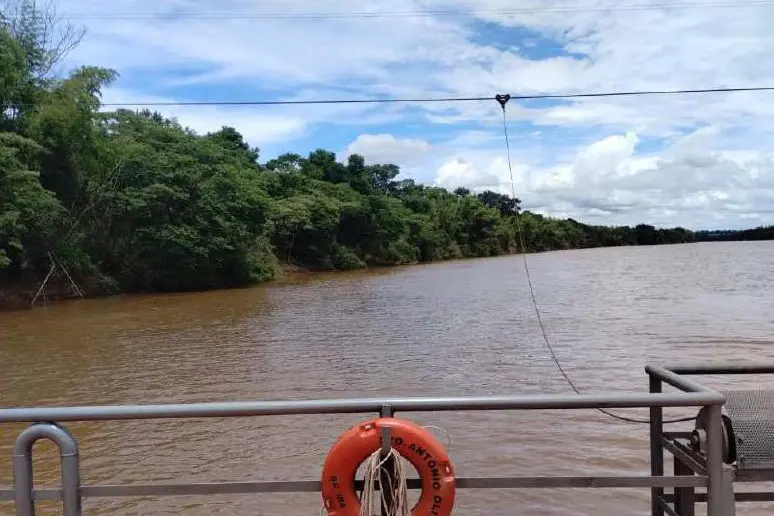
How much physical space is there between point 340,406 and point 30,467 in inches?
38.5

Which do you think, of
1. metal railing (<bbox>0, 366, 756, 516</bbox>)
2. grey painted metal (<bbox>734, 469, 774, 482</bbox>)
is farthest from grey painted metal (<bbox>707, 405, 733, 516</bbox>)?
Result: grey painted metal (<bbox>734, 469, 774, 482</bbox>)

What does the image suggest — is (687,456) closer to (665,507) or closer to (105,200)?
(665,507)

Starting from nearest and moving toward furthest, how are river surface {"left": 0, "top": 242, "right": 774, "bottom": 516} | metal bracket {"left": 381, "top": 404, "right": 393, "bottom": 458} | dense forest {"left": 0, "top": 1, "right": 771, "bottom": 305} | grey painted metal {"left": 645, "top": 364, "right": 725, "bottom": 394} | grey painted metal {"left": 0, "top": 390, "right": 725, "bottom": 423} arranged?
grey painted metal {"left": 0, "top": 390, "right": 725, "bottom": 423}
metal bracket {"left": 381, "top": 404, "right": 393, "bottom": 458}
grey painted metal {"left": 645, "top": 364, "right": 725, "bottom": 394}
river surface {"left": 0, "top": 242, "right": 774, "bottom": 516}
dense forest {"left": 0, "top": 1, "right": 771, "bottom": 305}

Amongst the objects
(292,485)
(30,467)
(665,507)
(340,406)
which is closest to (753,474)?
(665,507)

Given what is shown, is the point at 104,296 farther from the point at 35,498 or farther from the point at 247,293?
the point at 35,498

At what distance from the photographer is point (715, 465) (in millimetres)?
2213

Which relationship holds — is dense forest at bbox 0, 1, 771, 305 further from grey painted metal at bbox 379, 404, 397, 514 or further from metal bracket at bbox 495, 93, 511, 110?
grey painted metal at bbox 379, 404, 397, 514

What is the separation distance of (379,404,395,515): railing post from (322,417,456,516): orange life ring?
0.6 inches

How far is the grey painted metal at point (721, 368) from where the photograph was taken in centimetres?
273

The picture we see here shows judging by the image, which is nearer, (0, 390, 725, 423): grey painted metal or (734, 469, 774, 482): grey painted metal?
(0, 390, 725, 423): grey painted metal

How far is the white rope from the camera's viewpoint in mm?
2217

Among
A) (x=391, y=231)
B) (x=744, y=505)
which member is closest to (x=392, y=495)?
(x=744, y=505)

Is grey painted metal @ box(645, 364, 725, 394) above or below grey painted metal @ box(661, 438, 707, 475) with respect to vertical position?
above

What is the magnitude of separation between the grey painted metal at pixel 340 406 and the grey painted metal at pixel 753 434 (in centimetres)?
26
